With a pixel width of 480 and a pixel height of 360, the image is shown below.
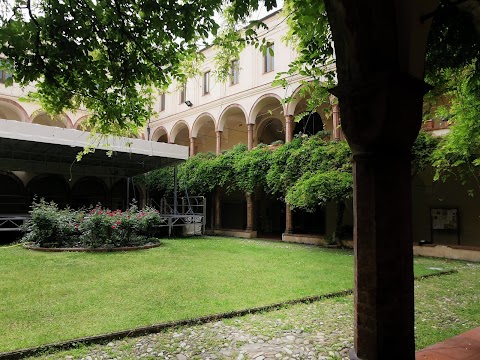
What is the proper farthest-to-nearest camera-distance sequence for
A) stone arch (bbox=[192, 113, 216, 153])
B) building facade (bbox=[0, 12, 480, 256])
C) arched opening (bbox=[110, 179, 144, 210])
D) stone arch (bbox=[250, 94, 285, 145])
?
arched opening (bbox=[110, 179, 144, 210])
stone arch (bbox=[192, 113, 216, 153])
stone arch (bbox=[250, 94, 285, 145])
building facade (bbox=[0, 12, 480, 256])

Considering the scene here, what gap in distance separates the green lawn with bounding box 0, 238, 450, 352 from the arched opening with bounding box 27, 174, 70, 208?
11214 mm

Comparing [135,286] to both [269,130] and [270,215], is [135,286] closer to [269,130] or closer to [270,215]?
[270,215]

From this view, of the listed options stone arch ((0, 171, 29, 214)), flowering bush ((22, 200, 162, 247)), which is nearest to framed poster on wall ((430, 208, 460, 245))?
flowering bush ((22, 200, 162, 247))

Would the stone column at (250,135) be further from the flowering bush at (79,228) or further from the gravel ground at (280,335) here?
the gravel ground at (280,335)

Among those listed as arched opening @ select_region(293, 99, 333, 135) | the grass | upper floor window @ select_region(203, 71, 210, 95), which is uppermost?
upper floor window @ select_region(203, 71, 210, 95)

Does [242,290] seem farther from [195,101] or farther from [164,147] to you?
[195,101]

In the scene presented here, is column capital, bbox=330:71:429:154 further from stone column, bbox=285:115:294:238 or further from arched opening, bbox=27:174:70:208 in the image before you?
arched opening, bbox=27:174:70:208

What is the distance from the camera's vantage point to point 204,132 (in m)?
25.4

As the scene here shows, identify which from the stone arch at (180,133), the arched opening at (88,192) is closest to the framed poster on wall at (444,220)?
the stone arch at (180,133)

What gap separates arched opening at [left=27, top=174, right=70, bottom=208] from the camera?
21.1m

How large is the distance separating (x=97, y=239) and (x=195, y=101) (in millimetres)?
13423

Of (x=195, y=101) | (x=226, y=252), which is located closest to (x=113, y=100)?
(x=226, y=252)

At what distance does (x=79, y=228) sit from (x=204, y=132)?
15077 mm

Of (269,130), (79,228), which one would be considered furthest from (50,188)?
(269,130)
